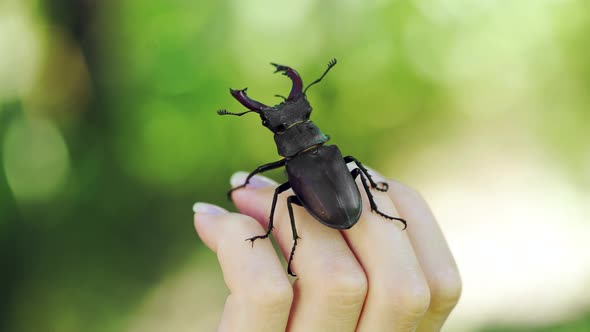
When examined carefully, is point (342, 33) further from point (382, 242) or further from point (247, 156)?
point (382, 242)

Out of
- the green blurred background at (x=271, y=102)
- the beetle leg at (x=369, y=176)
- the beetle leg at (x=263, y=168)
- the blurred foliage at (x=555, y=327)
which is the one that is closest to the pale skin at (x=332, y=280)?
the beetle leg at (x=369, y=176)

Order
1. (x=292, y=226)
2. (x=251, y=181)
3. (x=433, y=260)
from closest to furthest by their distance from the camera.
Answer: (x=292, y=226) → (x=433, y=260) → (x=251, y=181)

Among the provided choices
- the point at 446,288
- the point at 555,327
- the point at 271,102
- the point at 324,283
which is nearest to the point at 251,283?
the point at 324,283

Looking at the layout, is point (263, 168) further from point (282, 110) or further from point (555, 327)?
point (555, 327)

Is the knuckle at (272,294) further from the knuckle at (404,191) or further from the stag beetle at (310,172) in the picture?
the knuckle at (404,191)

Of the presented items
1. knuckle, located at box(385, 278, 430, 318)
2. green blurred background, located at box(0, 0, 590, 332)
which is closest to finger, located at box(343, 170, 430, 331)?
knuckle, located at box(385, 278, 430, 318)

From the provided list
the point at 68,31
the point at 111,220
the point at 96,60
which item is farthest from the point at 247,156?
the point at 68,31

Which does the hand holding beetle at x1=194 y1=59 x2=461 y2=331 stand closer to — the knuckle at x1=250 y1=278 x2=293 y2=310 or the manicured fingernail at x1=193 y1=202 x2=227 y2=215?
the knuckle at x1=250 y1=278 x2=293 y2=310
